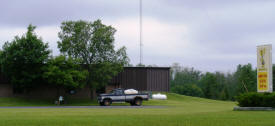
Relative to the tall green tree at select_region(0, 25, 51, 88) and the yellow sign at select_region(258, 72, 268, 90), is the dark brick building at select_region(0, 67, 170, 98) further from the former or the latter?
the yellow sign at select_region(258, 72, 268, 90)

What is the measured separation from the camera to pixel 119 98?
149 feet

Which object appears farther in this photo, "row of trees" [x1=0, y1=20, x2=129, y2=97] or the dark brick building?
the dark brick building

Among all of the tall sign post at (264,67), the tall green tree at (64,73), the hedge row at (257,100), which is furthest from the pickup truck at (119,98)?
the tall sign post at (264,67)

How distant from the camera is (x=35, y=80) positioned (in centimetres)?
5300

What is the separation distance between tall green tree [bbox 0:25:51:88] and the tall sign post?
29416 millimetres

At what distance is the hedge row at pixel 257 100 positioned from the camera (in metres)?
29.4

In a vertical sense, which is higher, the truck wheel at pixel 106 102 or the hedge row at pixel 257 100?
the hedge row at pixel 257 100

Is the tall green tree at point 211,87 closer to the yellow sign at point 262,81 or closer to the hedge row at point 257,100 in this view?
the yellow sign at point 262,81

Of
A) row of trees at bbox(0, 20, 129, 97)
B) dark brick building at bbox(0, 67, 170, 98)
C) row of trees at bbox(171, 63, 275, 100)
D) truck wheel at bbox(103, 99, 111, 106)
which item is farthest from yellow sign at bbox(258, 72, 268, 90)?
row of trees at bbox(171, 63, 275, 100)

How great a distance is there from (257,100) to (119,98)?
18833 millimetres

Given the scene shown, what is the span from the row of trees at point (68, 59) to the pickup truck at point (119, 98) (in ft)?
23.2

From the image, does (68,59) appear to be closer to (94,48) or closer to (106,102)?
(94,48)

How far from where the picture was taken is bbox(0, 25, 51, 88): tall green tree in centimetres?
5128

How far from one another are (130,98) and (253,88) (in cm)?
5897
